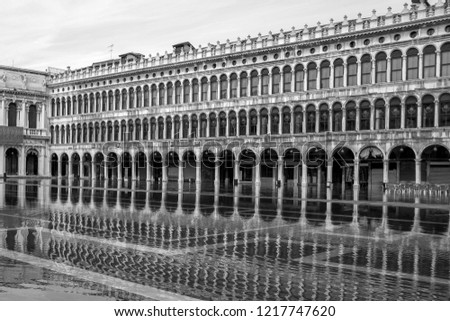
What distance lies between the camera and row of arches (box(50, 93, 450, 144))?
4193 centimetres

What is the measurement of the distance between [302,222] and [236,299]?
11.0 meters

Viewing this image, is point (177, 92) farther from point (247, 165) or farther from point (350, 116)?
point (350, 116)

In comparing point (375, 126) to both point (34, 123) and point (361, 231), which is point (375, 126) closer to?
point (361, 231)

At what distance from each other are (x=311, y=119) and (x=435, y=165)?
38.8 ft

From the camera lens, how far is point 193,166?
5956 centimetres

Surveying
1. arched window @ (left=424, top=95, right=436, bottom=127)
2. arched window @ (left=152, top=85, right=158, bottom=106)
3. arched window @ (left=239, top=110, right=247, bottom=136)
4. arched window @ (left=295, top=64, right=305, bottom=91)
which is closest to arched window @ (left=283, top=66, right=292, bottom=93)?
arched window @ (left=295, top=64, right=305, bottom=91)

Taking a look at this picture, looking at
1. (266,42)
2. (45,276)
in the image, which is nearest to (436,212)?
(45,276)

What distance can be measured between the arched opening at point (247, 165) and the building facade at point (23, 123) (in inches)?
1336

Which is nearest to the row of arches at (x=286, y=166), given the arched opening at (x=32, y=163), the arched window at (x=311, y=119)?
the arched window at (x=311, y=119)

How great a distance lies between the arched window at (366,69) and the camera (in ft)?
147

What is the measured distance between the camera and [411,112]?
42594 millimetres

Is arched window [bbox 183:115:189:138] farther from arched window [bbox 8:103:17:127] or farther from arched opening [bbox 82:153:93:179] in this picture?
arched window [bbox 8:103:17:127]

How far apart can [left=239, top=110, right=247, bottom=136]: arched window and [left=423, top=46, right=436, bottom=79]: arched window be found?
18156 mm

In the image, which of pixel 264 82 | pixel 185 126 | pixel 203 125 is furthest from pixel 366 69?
pixel 185 126
